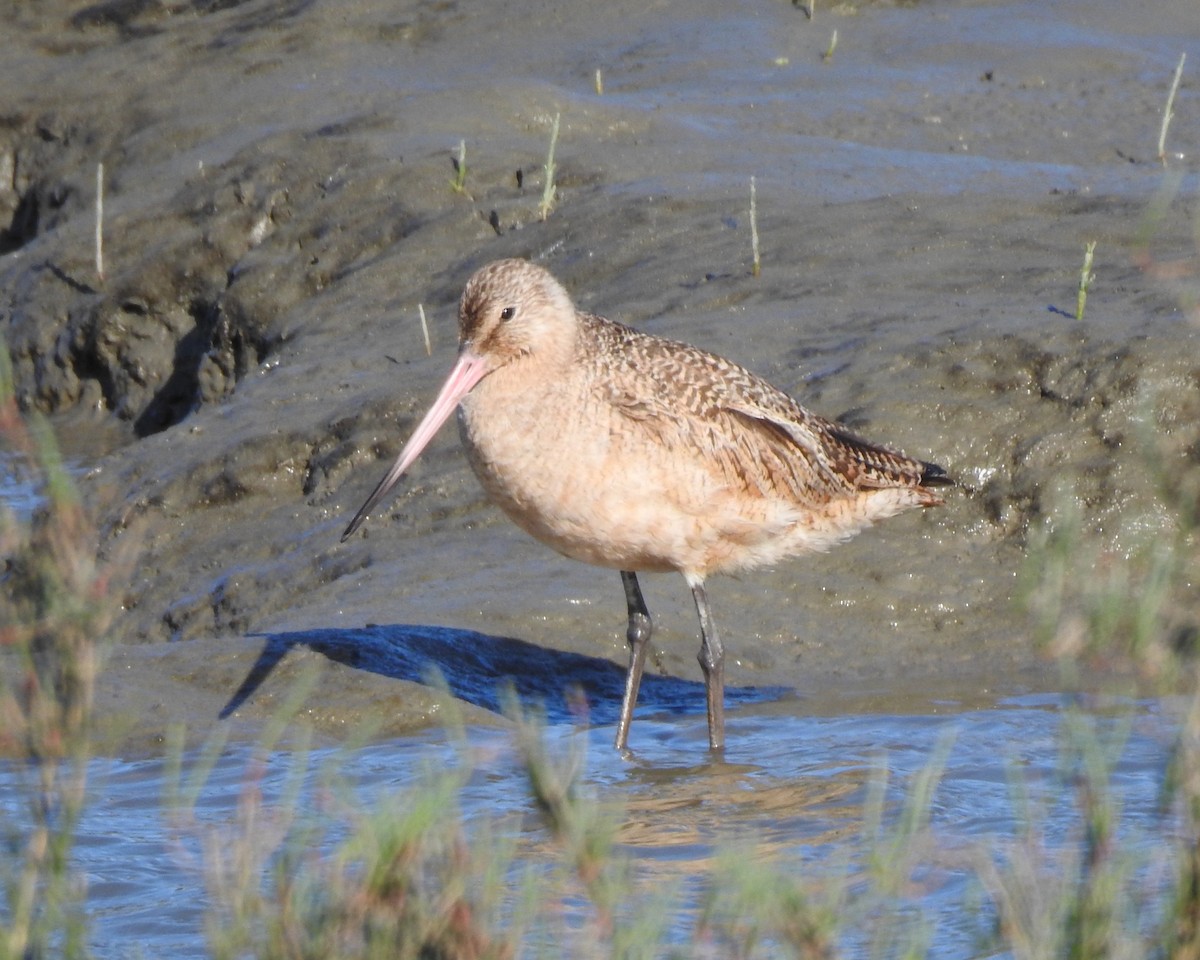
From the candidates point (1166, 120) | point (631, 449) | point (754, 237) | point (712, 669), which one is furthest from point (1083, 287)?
point (1166, 120)

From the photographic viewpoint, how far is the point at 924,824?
4.00m

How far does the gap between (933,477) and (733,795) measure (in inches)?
50.4

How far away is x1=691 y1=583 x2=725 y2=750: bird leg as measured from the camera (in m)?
4.92

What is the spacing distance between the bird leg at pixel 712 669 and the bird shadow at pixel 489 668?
0.28m

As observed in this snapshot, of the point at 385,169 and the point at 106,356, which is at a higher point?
the point at 385,169

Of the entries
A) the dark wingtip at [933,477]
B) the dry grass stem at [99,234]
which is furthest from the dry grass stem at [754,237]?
the dry grass stem at [99,234]

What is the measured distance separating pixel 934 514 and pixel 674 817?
6.34ft

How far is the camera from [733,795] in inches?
178

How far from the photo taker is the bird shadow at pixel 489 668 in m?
5.13

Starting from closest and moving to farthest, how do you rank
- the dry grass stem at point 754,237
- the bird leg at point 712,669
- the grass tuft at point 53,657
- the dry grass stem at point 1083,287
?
the grass tuft at point 53,657 < the bird leg at point 712,669 < the dry grass stem at point 1083,287 < the dry grass stem at point 754,237

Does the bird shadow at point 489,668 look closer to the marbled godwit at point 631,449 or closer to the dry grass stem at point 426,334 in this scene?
the marbled godwit at point 631,449

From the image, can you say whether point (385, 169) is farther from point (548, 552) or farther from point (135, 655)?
point (135, 655)

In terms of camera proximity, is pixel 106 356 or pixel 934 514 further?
pixel 106 356

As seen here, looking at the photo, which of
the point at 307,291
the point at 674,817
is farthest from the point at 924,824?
the point at 307,291
